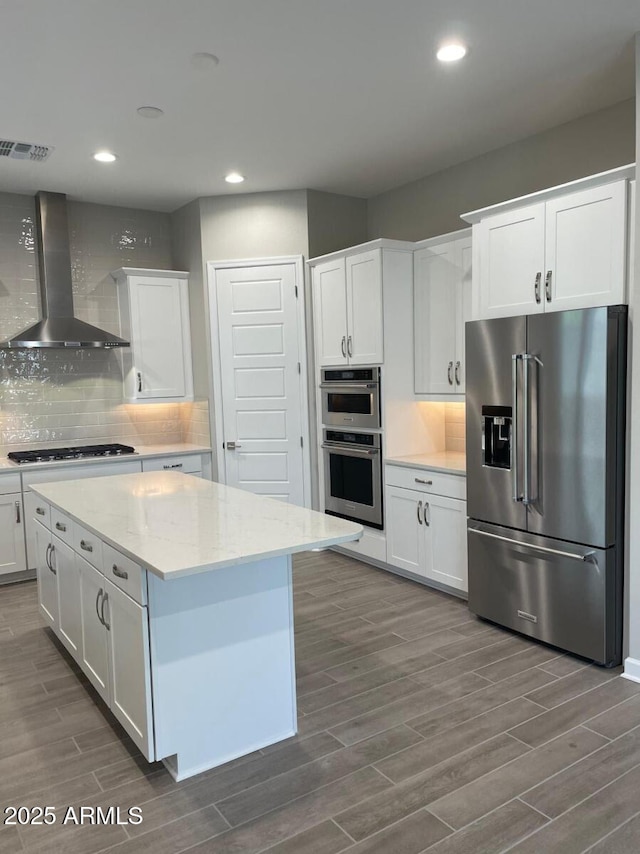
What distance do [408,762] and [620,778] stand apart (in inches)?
29.8

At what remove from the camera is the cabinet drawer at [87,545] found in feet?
8.77

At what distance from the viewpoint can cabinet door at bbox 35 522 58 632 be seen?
3459mm

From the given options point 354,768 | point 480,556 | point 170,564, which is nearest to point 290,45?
point 170,564

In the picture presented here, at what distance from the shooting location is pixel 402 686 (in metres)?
3.00

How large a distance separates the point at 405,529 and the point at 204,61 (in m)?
3.06

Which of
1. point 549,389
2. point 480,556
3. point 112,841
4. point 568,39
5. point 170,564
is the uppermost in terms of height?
point 568,39

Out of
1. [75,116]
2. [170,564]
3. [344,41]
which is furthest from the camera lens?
[75,116]

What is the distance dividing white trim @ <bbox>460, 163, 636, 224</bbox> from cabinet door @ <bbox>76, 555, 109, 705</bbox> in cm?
278

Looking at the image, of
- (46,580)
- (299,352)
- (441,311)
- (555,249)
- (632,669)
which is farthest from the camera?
(299,352)

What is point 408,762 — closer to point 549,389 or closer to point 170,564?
point 170,564

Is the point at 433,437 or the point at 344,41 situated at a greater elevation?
the point at 344,41

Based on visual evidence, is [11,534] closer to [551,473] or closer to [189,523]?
[189,523]

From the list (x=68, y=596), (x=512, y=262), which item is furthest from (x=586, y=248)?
(x=68, y=596)

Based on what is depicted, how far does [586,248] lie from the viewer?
3.11 metres
